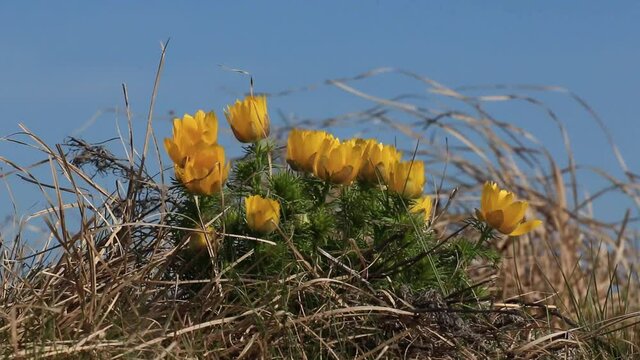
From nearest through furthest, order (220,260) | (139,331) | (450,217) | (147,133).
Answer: (139,331) → (220,260) → (147,133) → (450,217)

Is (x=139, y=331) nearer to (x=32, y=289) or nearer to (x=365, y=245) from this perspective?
(x=32, y=289)

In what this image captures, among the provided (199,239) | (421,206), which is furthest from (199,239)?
(421,206)

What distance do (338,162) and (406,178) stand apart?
15 cm

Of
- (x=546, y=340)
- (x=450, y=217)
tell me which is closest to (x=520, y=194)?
(x=450, y=217)

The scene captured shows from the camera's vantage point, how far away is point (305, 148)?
203 centimetres

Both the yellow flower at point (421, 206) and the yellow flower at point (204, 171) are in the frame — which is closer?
the yellow flower at point (204, 171)

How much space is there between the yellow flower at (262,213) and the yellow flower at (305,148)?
6.2 inches

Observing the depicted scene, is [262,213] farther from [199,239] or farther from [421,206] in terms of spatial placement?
[421,206]

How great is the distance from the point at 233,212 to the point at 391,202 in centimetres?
35

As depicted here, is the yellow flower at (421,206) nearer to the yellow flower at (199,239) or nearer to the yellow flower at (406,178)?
the yellow flower at (406,178)

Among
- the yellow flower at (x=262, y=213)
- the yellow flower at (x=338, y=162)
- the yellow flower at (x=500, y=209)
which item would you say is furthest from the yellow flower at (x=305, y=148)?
the yellow flower at (x=500, y=209)

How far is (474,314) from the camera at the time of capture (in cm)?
206

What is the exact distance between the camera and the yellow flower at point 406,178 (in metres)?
2.01

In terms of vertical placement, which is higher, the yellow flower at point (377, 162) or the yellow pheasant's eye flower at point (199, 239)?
the yellow flower at point (377, 162)
